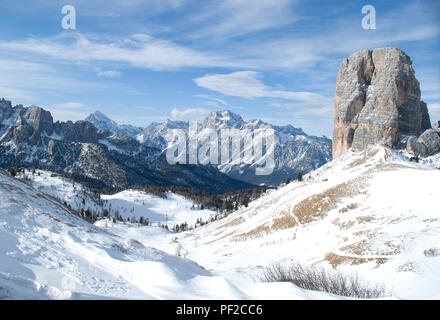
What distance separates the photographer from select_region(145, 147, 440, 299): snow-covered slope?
121 feet

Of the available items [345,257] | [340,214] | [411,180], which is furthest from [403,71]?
[345,257]

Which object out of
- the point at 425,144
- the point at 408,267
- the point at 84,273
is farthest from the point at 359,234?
the point at 425,144

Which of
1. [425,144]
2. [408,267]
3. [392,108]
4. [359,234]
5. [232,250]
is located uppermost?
[392,108]

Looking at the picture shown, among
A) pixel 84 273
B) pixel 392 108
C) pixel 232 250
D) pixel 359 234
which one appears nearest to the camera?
pixel 84 273

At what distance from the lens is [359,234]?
53.7m

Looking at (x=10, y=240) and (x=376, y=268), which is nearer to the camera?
(x=10, y=240)

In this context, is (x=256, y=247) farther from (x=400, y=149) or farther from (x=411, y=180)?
(x=400, y=149)

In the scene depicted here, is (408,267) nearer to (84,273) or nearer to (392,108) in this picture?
(84,273)

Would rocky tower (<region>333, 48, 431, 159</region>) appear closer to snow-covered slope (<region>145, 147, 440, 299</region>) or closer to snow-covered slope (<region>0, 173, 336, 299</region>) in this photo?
snow-covered slope (<region>145, 147, 440, 299</region>)

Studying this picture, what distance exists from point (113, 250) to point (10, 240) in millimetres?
6581

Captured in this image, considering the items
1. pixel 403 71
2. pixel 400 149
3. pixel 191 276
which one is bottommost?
pixel 191 276

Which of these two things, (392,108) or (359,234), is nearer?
(359,234)
